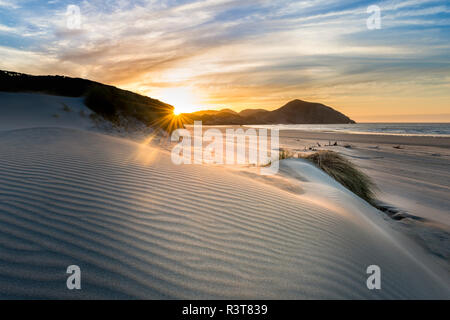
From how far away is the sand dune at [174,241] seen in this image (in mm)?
1494

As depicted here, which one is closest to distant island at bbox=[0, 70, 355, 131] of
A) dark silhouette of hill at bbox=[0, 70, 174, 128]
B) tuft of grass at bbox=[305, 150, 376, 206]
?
dark silhouette of hill at bbox=[0, 70, 174, 128]

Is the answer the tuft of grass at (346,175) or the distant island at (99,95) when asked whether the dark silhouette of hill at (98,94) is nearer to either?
the distant island at (99,95)

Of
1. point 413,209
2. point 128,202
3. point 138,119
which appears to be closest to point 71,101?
point 138,119

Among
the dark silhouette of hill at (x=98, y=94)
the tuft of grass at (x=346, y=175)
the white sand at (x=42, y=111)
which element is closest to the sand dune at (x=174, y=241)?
the tuft of grass at (x=346, y=175)

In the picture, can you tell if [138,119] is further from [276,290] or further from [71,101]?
[276,290]

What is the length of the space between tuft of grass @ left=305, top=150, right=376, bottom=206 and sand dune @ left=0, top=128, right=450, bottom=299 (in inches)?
116

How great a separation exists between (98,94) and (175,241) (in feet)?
60.6

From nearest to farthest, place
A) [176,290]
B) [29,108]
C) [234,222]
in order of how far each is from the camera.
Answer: [176,290] → [234,222] → [29,108]

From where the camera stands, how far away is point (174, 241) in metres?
1.93

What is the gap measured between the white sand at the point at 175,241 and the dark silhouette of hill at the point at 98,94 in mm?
14050

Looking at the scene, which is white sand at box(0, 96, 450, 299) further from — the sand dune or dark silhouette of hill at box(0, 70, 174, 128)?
dark silhouette of hill at box(0, 70, 174, 128)

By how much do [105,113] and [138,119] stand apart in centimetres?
225

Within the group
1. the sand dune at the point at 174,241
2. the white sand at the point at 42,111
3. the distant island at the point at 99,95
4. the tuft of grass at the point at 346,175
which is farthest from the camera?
the distant island at the point at 99,95
